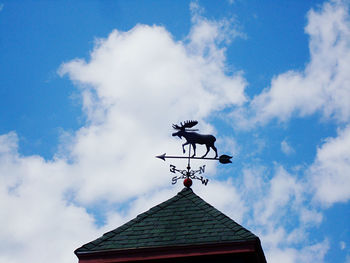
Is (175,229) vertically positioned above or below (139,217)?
below

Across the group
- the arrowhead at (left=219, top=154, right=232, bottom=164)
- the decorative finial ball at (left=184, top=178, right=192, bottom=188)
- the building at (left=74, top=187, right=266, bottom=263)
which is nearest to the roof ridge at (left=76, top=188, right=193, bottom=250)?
the building at (left=74, top=187, right=266, bottom=263)

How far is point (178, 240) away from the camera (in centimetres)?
699

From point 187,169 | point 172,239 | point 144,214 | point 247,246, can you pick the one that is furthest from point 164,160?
point 247,246

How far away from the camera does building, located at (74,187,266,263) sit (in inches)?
265

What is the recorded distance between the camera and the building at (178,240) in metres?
6.72

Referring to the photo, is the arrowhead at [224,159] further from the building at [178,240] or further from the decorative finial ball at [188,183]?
the building at [178,240]

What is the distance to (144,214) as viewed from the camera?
7.90 meters

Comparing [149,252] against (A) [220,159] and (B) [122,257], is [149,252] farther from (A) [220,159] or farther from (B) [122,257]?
(A) [220,159]

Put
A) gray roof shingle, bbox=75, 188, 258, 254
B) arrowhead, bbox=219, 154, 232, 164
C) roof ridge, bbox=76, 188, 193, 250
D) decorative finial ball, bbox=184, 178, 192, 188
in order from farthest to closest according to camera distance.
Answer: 1. arrowhead, bbox=219, 154, 232, 164
2. decorative finial ball, bbox=184, 178, 192, 188
3. roof ridge, bbox=76, 188, 193, 250
4. gray roof shingle, bbox=75, 188, 258, 254

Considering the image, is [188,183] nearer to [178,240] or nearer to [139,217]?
[139,217]

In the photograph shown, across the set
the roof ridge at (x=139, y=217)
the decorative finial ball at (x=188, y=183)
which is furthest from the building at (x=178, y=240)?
the decorative finial ball at (x=188, y=183)

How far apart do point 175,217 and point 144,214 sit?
21.4 inches

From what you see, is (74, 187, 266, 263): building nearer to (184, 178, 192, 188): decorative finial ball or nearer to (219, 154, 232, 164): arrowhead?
(184, 178, 192, 188): decorative finial ball

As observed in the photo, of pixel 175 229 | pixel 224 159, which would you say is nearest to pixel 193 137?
pixel 224 159
